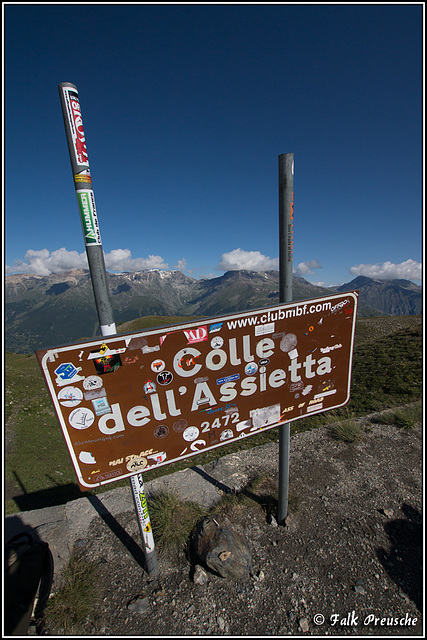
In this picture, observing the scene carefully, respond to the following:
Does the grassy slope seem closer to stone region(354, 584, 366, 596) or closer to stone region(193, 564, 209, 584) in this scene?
stone region(354, 584, 366, 596)

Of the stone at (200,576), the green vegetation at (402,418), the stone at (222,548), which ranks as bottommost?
the green vegetation at (402,418)

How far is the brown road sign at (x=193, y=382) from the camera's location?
109 inches

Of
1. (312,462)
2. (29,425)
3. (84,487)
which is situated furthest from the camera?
(29,425)

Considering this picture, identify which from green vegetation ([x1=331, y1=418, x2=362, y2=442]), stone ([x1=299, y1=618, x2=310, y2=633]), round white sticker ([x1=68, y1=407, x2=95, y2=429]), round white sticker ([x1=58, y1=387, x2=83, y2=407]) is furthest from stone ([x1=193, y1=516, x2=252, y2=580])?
green vegetation ([x1=331, y1=418, x2=362, y2=442])

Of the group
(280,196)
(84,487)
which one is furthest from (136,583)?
(280,196)

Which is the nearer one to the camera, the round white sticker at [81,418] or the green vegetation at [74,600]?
the round white sticker at [81,418]

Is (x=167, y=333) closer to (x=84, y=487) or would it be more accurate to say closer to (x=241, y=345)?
(x=241, y=345)

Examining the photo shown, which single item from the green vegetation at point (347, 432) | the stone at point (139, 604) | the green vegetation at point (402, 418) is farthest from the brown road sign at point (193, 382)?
the green vegetation at point (402, 418)

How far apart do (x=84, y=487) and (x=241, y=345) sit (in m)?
2.47

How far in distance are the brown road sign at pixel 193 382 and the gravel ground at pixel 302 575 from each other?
7.22ft

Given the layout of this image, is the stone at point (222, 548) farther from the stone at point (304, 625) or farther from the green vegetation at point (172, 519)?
the stone at point (304, 625)

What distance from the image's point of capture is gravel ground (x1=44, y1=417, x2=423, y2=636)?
3469 millimetres

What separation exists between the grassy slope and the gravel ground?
11.9 ft

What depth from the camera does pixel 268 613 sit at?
357 cm
